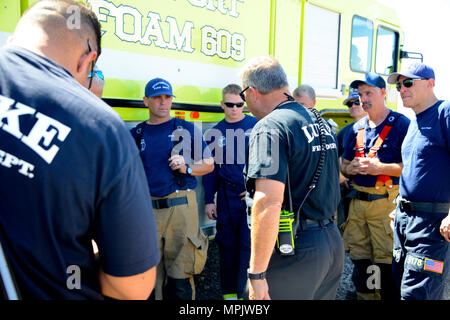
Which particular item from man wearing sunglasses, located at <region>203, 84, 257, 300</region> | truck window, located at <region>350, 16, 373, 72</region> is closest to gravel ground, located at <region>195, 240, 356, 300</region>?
man wearing sunglasses, located at <region>203, 84, 257, 300</region>

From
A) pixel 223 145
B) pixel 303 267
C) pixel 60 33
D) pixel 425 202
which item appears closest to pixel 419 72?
pixel 425 202

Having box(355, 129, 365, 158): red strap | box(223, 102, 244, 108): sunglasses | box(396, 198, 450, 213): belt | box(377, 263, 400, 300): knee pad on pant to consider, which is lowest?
box(377, 263, 400, 300): knee pad on pant

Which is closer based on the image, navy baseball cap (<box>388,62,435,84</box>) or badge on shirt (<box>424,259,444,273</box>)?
badge on shirt (<box>424,259,444,273</box>)

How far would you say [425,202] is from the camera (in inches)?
93.7

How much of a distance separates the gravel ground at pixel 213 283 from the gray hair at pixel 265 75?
7.15 ft

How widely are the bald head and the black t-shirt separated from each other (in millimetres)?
866

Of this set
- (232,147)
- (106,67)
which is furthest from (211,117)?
(106,67)

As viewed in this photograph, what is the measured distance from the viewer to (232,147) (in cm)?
326

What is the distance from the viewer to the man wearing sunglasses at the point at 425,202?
2.32 meters

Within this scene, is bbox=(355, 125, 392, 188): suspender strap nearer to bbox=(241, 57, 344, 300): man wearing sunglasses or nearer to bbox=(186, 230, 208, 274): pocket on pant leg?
bbox=(241, 57, 344, 300): man wearing sunglasses

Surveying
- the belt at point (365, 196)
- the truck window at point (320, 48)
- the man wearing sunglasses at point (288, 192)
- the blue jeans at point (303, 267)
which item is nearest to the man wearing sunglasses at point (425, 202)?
the belt at point (365, 196)

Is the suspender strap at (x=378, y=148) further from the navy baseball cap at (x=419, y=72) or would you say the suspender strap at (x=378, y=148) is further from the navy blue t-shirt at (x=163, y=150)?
the navy blue t-shirt at (x=163, y=150)

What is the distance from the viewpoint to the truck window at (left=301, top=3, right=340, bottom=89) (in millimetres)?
4227

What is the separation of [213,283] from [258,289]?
234 centimetres
